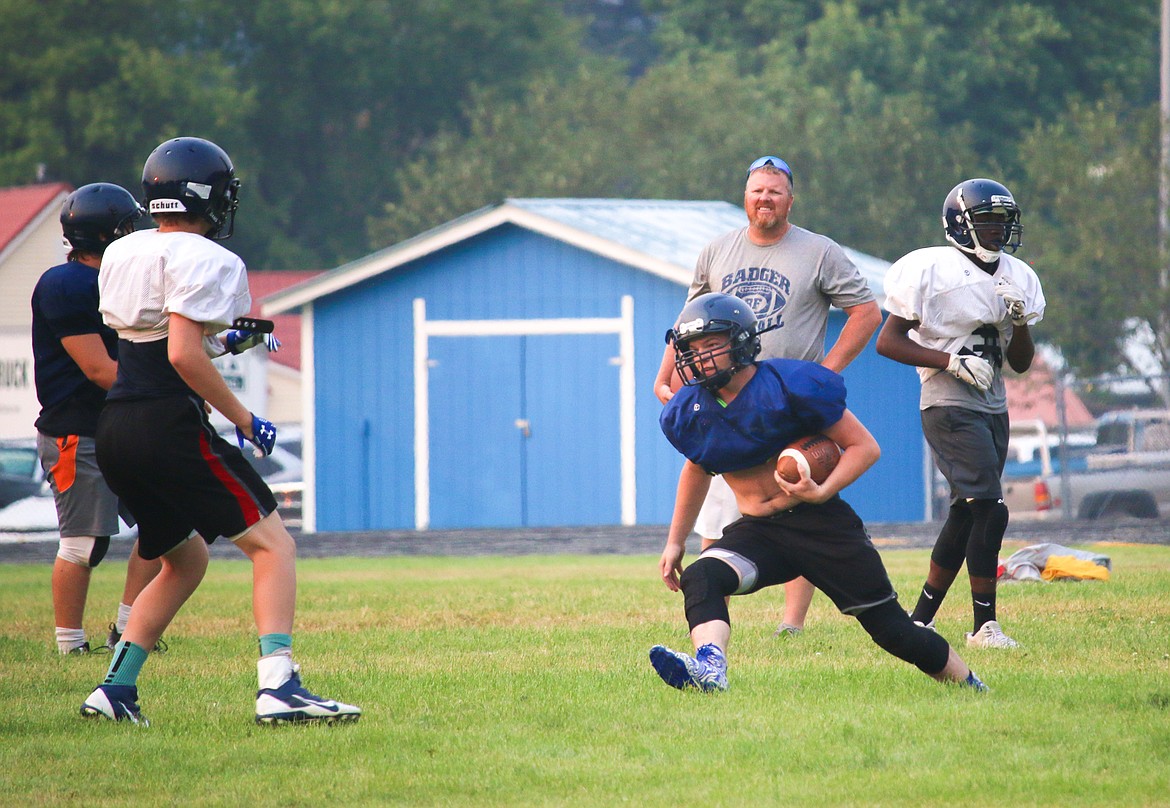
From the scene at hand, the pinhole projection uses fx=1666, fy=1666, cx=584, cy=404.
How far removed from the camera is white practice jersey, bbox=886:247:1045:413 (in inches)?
296

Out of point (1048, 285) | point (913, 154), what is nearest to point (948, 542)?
point (1048, 285)

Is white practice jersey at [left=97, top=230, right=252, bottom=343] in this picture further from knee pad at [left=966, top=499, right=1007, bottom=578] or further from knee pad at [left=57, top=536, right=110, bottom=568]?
knee pad at [left=966, top=499, right=1007, bottom=578]

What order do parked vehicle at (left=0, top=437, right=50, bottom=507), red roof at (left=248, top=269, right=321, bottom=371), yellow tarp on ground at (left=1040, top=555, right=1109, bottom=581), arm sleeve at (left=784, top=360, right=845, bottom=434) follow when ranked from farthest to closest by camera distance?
1. red roof at (left=248, top=269, right=321, bottom=371)
2. parked vehicle at (left=0, top=437, right=50, bottom=507)
3. yellow tarp on ground at (left=1040, top=555, right=1109, bottom=581)
4. arm sleeve at (left=784, top=360, right=845, bottom=434)

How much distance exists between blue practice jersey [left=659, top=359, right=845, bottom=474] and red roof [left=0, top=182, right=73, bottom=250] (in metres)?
27.2

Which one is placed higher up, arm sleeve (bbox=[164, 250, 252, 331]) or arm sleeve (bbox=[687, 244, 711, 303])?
arm sleeve (bbox=[687, 244, 711, 303])

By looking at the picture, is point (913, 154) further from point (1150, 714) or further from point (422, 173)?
point (1150, 714)

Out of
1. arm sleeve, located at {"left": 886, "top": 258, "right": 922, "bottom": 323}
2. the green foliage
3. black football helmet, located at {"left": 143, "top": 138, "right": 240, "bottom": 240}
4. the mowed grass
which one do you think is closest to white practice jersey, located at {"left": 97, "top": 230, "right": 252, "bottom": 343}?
black football helmet, located at {"left": 143, "top": 138, "right": 240, "bottom": 240}

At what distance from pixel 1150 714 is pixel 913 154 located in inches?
1289

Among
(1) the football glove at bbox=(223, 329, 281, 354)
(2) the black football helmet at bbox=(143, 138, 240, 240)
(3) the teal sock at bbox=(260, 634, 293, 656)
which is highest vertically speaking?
(2) the black football helmet at bbox=(143, 138, 240, 240)

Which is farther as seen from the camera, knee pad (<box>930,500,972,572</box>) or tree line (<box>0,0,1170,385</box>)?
tree line (<box>0,0,1170,385</box>)

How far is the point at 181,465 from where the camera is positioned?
559 centimetres

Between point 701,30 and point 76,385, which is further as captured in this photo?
point 701,30

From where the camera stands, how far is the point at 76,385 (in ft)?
25.4

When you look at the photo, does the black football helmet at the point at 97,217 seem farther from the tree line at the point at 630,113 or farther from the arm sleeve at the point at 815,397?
the tree line at the point at 630,113
